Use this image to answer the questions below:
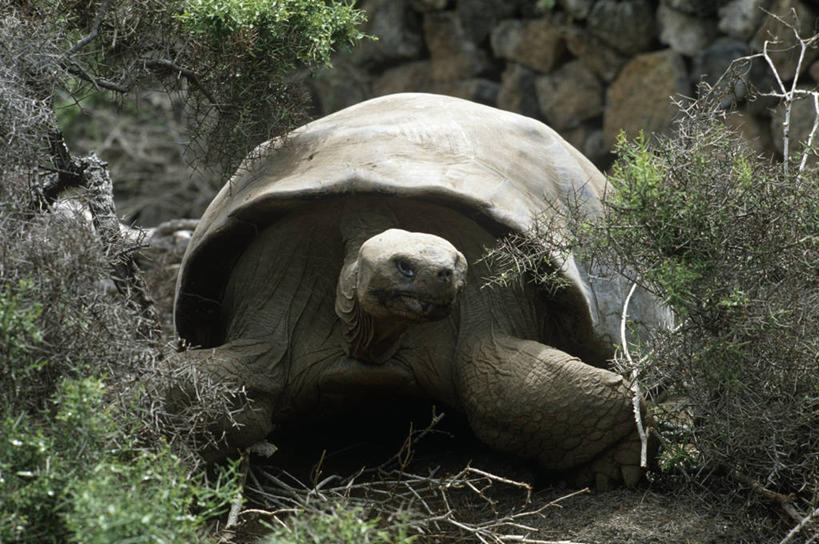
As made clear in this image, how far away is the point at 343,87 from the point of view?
8.11 metres

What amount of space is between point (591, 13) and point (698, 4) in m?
0.67

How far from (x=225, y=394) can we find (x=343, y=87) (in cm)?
532

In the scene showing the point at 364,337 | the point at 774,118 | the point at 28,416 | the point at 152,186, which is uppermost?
the point at 28,416

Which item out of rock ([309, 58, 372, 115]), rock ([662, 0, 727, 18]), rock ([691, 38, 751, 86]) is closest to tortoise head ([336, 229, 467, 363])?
rock ([691, 38, 751, 86])

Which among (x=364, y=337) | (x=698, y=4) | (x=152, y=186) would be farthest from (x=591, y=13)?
(x=364, y=337)

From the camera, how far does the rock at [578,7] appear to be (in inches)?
271

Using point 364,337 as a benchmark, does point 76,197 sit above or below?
above

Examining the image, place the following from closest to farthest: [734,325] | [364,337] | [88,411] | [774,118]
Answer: [88,411], [734,325], [364,337], [774,118]

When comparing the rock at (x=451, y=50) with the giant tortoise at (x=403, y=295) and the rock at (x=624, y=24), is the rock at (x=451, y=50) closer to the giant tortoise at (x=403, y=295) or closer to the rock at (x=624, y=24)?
the rock at (x=624, y=24)

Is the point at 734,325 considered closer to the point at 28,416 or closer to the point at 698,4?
the point at 28,416

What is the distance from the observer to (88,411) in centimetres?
215

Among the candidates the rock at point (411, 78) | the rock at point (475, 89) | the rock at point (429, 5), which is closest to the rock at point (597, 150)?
the rock at point (475, 89)

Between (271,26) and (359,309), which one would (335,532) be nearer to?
(359,309)

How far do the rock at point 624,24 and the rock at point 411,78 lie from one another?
132 centimetres
